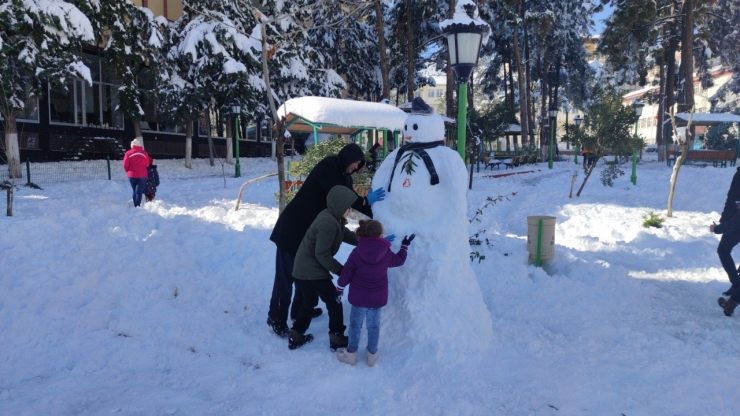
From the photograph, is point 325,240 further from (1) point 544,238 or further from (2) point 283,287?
(1) point 544,238

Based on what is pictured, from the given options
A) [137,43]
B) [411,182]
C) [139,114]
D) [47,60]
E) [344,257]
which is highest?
[137,43]

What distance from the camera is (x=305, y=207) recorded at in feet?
13.3

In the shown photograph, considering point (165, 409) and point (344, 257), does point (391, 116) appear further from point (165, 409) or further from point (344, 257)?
point (165, 409)

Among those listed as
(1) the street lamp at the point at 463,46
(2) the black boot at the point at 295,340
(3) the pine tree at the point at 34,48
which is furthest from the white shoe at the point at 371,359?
(3) the pine tree at the point at 34,48

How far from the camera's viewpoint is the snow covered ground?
3217mm

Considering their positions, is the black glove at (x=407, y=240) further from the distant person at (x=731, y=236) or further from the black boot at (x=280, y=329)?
the distant person at (x=731, y=236)

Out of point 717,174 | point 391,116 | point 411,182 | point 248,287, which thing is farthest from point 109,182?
point 717,174

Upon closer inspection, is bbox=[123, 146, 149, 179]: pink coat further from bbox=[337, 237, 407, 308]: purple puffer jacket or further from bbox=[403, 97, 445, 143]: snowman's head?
bbox=[337, 237, 407, 308]: purple puffer jacket

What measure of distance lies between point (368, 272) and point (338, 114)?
24.0 feet

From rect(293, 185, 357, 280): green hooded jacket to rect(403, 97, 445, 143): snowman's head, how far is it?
904 mm

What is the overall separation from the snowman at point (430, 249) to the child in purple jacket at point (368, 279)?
1.15ft

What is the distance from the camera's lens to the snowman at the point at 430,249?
384 centimetres

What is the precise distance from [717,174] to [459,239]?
13550 millimetres

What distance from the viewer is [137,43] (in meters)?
16.3
